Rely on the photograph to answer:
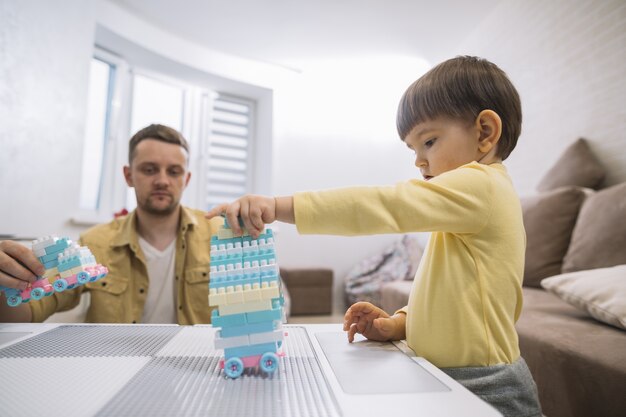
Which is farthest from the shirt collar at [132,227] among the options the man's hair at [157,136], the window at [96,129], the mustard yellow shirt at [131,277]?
the window at [96,129]

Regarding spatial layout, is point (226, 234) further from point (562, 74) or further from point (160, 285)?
point (562, 74)

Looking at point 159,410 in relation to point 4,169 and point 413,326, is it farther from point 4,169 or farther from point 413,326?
point 4,169

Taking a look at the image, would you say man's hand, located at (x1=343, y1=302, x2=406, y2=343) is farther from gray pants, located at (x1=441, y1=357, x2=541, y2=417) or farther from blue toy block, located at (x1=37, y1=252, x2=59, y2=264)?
blue toy block, located at (x1=37, y1=252, x2=59, y2=264)

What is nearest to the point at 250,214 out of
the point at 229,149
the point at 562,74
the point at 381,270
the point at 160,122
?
the point at 562,74

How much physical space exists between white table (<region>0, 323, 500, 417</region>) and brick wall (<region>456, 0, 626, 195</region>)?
85.5 inches

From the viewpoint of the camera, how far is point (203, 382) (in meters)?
0.46

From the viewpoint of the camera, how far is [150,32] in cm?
339

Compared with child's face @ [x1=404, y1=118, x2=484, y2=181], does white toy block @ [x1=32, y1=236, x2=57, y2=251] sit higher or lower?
lower

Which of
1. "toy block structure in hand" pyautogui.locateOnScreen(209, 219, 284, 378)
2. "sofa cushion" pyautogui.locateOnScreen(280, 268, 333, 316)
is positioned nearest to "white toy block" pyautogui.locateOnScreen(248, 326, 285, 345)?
"toy block structure in hand" pyautogui.locateOnScreen(209, 219, 284, 378)

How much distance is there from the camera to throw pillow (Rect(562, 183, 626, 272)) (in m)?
1.51

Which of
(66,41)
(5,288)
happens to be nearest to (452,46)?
(66,41)

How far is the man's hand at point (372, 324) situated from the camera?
2.31 ft

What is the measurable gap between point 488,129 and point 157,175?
1287mm

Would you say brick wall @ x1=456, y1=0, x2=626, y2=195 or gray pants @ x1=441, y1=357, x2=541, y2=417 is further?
brick wall @ x1=456, y1=0, x2=626, y2=195
